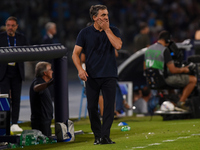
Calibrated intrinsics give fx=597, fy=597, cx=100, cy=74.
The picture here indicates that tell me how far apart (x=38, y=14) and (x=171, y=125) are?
55.7 ft

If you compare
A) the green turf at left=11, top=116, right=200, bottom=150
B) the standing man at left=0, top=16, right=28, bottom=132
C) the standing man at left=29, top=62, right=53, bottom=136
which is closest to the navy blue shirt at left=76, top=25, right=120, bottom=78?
the green turf at left=11, top=116, right=200, bottom=150

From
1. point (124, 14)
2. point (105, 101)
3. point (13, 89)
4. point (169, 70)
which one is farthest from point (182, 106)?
point (124, 14)

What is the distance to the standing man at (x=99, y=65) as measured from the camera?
300 inches

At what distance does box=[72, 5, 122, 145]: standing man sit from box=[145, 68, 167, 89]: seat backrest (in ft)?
13.6

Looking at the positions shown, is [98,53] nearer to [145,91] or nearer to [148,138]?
[148,138]

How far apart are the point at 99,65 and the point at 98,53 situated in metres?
0.16

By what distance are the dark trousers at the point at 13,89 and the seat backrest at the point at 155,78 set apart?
109 inches

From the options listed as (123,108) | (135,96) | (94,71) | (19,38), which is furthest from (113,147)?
(135,96)

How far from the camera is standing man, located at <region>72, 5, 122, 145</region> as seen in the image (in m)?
7.63

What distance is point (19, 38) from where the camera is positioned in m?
10.6

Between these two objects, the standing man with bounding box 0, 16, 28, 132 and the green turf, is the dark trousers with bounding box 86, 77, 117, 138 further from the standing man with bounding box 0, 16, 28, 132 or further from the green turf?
the standing man with bounding box 0, 16, 28, 132

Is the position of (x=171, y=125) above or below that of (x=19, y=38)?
below

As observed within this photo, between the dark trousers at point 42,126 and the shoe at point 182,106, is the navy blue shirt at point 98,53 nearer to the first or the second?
the dark trousers at point 42,126

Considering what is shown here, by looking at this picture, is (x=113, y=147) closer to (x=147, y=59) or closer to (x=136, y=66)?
(x=147, y=59)
